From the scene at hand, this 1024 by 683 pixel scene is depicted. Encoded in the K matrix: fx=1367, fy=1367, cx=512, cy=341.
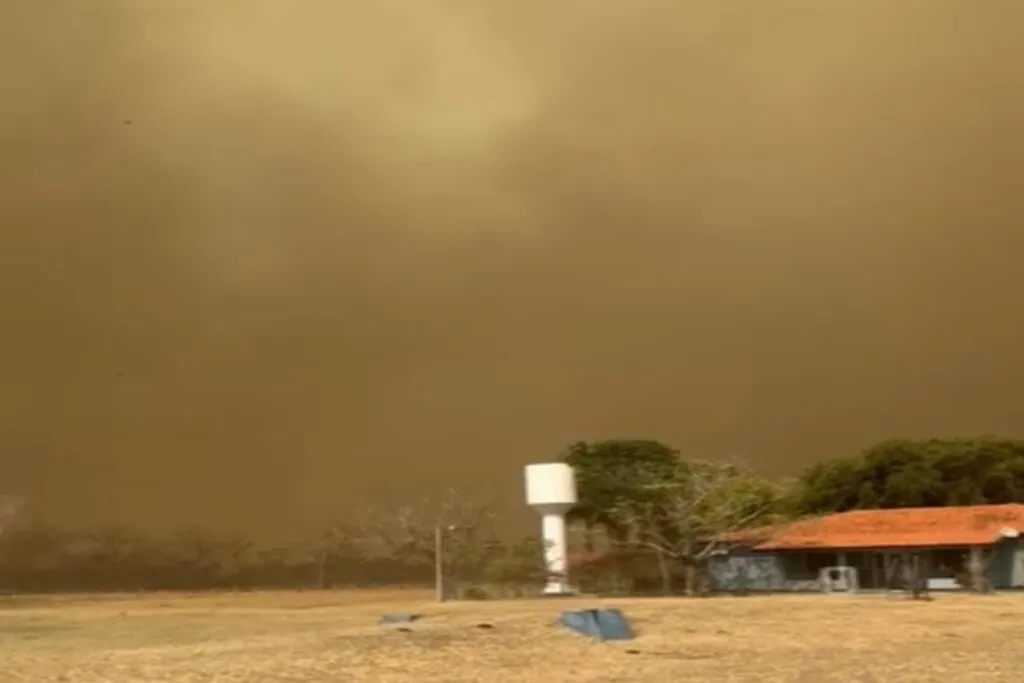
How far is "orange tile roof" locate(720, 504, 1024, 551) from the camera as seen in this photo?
4859 centimetres

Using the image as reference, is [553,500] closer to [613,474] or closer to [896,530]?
[613,474]

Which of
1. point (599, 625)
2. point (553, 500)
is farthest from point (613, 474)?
point (599, 625)

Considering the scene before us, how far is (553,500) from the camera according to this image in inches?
2202

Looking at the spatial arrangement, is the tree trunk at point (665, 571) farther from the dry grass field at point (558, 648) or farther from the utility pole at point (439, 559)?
the dry grass field at point (558, 648)

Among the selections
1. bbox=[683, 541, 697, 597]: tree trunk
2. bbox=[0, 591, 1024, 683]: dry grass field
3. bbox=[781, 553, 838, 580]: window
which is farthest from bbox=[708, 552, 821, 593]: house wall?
bbox=[0, 591, 1024, 683]: dry grass field

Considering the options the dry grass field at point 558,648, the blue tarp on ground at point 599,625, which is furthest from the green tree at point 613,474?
the blue tarp on ground at point 599,625

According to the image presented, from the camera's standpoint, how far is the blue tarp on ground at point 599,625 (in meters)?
30.2

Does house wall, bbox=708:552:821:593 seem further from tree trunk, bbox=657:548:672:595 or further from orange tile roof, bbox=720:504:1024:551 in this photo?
tree trunk, bbox=657:548:672:595

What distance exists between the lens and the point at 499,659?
25.8 meters

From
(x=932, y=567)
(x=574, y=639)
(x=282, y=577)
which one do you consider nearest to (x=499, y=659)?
(x=574, y=639)

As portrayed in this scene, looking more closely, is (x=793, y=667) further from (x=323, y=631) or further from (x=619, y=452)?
(x=619, y=452)

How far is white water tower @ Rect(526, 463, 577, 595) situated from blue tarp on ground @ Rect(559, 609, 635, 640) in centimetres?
2325

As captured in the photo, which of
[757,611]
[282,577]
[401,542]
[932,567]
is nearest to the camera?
[757,611]

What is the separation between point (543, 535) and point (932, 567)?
15.7 meters
